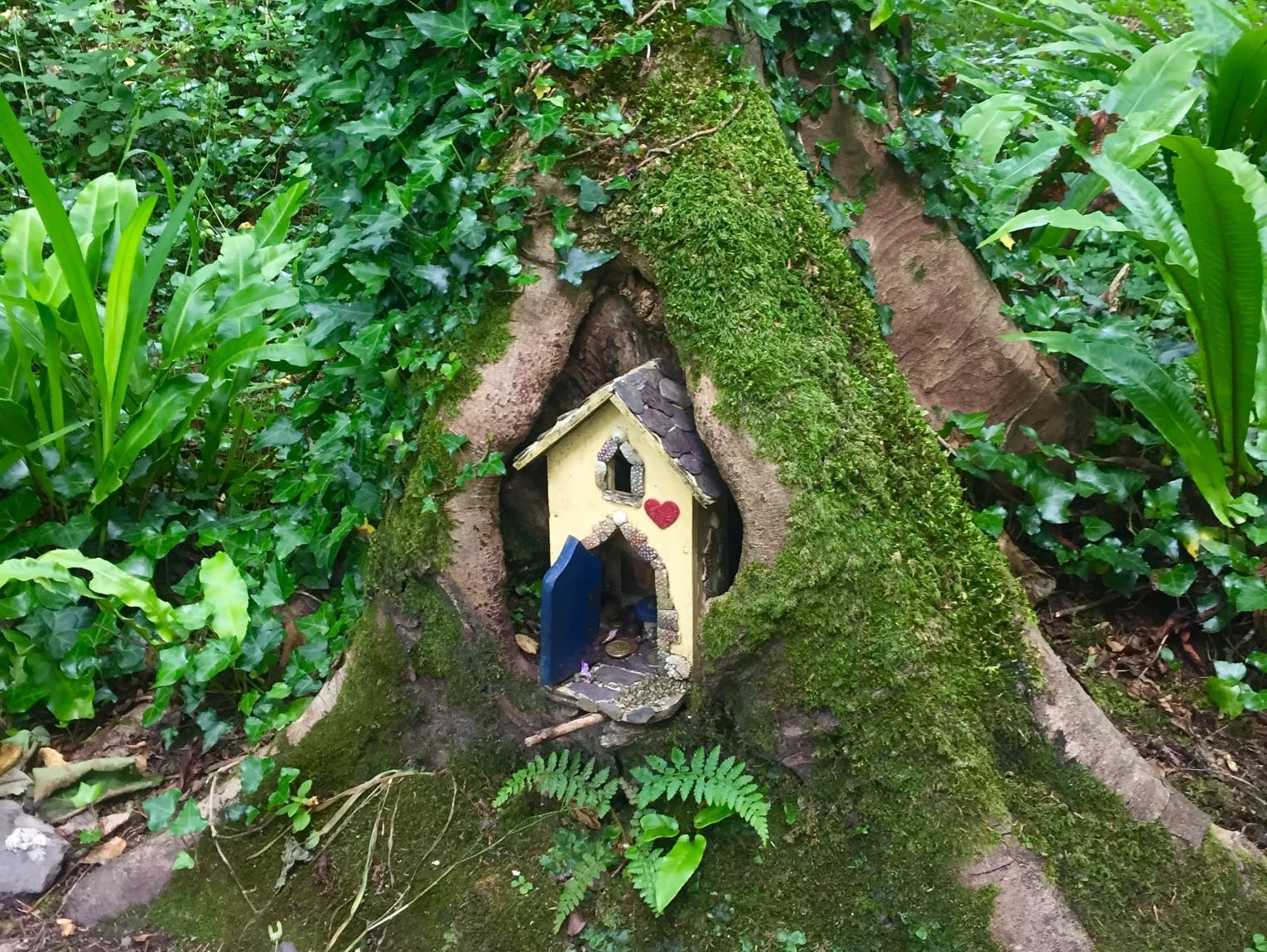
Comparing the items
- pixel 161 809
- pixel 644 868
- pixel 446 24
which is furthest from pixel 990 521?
pixel 161 809

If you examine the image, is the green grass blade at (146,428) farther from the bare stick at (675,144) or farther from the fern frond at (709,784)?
the fern frond at (709,784)

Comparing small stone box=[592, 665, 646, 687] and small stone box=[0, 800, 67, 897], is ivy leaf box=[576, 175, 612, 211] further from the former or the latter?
small stone box=[0, 800, 67, 897]

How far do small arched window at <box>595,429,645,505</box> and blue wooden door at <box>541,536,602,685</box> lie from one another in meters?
0.20

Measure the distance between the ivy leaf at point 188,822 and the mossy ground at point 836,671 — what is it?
1.16 feet

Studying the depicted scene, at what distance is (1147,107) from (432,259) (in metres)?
2.26

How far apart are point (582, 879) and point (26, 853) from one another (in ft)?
5.78

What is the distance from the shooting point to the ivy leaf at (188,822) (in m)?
2.54

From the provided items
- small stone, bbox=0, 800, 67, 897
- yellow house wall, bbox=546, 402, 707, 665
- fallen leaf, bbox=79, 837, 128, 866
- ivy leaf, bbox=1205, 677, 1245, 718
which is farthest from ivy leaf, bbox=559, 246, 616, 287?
small stone, bbox=0, 800, 67, 897

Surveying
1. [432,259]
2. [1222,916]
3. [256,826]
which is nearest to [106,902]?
[256,826]

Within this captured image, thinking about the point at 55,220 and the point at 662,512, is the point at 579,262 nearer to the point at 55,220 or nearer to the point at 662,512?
the point at 662,512

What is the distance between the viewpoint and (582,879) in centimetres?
227

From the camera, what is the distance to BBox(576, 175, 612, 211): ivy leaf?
7.43 ft

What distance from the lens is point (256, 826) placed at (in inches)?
102

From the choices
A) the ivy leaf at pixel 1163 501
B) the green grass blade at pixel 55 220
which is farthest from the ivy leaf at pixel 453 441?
the ivy leaf at pixel 1163 501
